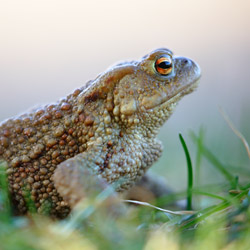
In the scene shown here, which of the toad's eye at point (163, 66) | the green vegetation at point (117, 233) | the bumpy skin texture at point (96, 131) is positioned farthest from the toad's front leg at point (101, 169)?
the toad's eye at point (163, 66)

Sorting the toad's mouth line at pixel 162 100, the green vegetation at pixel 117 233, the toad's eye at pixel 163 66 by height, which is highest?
the toad's eye at pixel 163 66

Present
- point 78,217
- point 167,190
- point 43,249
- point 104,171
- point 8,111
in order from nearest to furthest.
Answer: point 43,249, point 78,217, point 104,171, point 167,190, point 8,111

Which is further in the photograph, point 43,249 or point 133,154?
point 133,154

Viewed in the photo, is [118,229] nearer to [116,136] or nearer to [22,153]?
[116,136]

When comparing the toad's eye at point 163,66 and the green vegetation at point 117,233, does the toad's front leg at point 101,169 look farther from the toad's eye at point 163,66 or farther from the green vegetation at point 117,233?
the toad's eye at point 163,66

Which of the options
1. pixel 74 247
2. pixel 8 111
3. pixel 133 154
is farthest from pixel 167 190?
pixel 8 111

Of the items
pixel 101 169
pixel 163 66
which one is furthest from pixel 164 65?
pixel 101 169
